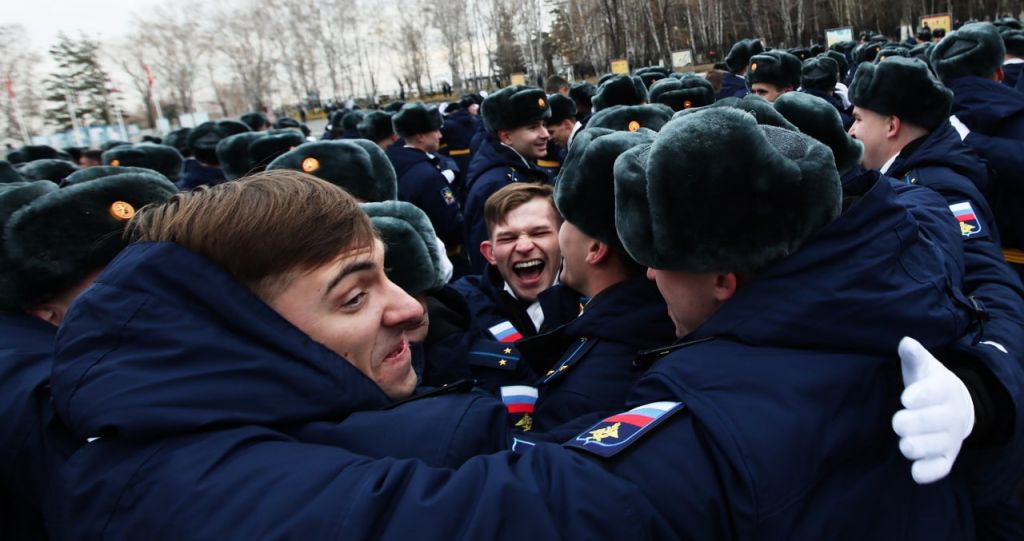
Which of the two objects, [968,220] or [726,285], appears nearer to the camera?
[726,285]

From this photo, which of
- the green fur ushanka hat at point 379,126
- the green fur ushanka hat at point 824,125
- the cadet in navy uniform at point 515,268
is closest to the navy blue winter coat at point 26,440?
the cadet in navy uniform at point 515,268

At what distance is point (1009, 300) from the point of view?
6.17ft

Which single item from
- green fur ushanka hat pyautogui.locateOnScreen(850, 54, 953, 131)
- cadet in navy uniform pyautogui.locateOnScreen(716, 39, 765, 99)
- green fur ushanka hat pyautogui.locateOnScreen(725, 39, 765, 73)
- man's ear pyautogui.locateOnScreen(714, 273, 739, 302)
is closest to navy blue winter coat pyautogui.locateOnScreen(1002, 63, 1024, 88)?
cadet in navy uniform pyautogui.locateOnScreen(716, 39, 765, 99)

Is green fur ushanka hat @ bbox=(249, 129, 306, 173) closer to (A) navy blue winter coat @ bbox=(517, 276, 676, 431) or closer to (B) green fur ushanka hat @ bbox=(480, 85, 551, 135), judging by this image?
(B) green fur ushanka hat @ bbox=(480, 85, 551, 135)

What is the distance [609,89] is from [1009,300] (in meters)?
5.01

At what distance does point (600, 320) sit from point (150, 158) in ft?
20.2

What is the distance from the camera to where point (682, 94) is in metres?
6.09

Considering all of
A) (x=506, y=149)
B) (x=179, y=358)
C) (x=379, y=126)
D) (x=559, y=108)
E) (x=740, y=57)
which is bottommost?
(x=179, y=358)

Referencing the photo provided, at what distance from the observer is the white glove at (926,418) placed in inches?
47.1

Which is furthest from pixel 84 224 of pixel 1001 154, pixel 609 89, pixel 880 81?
pixel 609 89

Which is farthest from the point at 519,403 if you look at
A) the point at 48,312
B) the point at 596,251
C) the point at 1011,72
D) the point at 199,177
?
the point at 1011,72

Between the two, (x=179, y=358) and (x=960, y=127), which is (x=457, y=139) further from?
(x=179, y=358)

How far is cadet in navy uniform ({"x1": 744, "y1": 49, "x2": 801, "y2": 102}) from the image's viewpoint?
21.5 feet

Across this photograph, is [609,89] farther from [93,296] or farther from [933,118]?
[93,296]
